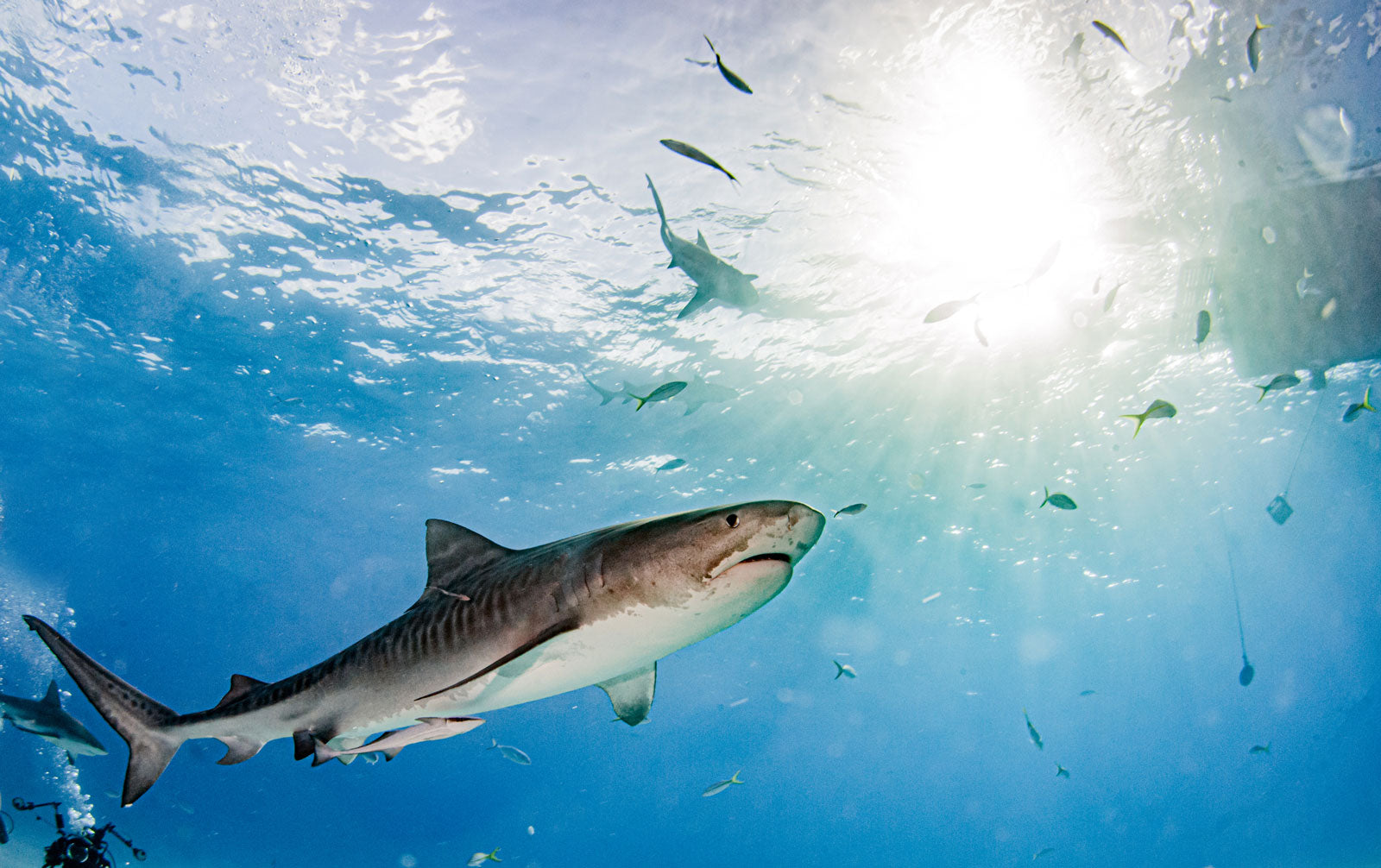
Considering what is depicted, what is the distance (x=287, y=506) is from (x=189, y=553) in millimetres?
9410

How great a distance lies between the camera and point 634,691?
2.91 metres

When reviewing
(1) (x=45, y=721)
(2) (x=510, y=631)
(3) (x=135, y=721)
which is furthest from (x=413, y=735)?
(1) (x=45, y=721)

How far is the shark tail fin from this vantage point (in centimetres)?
270

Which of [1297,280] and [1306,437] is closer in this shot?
[1297,280]

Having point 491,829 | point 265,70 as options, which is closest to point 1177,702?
point 491,829

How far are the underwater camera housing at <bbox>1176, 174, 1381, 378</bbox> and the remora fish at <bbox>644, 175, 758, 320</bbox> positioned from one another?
10.7 meters

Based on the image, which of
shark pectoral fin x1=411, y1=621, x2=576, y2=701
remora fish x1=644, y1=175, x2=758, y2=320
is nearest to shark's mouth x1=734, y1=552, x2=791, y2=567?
shark pectoral fin x1=411, y1=621, x2=576, y2=701

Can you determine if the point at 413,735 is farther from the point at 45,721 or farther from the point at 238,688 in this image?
the point at 45,721

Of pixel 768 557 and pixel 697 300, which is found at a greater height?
pixel 697 300

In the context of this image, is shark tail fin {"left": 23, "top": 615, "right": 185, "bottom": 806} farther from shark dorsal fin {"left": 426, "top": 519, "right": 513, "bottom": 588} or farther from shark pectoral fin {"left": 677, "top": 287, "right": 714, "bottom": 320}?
shark pectoral fin {"left": 677, "top": 287, "right": 714, "bottom": 320}

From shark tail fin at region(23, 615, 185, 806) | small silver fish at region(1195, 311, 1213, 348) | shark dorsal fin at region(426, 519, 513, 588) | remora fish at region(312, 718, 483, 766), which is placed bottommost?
remora fish at region(312, 718, 483, 766)

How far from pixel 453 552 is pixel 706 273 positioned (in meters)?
5.82

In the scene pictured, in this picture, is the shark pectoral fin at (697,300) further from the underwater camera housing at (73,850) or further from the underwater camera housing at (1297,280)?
the underwater camera housing at (1297,280)

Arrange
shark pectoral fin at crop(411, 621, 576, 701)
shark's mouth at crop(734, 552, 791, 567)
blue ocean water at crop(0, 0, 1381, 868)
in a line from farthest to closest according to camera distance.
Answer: blue ocean water at crop(0, 0, 1381, 868)
shark's mouth at crop(734, 552, 791, 567)
shark pectoral fin at crop(411, 621, 576, 701)
